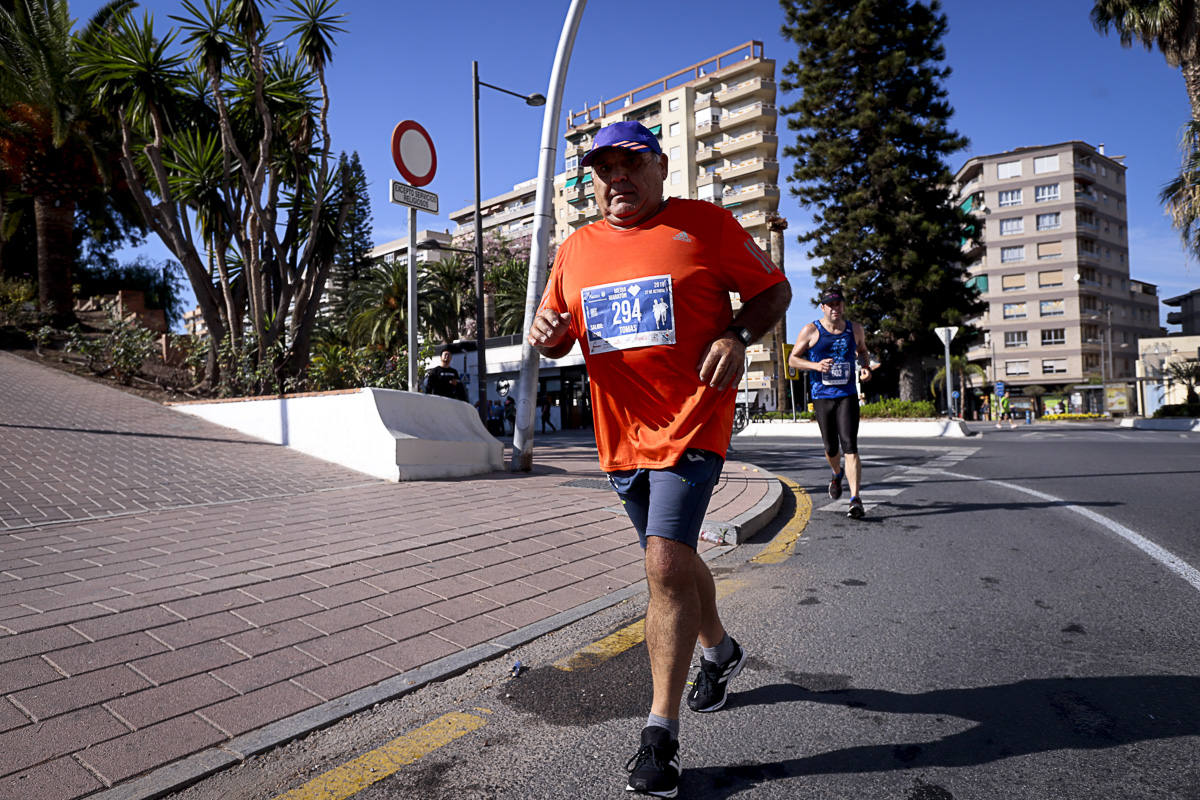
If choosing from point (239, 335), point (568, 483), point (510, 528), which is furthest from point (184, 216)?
point (510, 528)

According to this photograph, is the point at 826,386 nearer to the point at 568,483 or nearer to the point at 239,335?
the point at 568,483

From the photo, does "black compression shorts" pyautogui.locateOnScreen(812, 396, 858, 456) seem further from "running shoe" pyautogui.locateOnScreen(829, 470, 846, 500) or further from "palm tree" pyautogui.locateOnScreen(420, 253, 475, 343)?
"palm tree" pyautogui.locateOnScreen(420, 253, 475, 343)

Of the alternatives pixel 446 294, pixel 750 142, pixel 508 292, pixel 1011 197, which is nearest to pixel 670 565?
pixel 446 294

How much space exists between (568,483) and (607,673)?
5.11 meters

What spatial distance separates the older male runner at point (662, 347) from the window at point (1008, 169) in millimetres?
80770

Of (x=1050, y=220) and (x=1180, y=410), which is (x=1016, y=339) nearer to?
(x=1050, y=220)

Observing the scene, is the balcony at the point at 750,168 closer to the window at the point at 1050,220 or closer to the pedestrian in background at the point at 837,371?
the window at the point at 1050,220

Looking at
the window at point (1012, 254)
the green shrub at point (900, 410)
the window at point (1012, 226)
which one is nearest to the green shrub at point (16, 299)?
the green shrub at point (900, 410)

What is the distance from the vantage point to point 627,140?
2406 mm

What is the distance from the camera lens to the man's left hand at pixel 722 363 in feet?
7.24

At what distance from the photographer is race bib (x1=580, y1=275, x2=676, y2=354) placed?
2.34m

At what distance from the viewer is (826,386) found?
648 centimetres

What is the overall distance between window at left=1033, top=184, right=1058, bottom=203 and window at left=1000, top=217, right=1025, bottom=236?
2200 millimetres

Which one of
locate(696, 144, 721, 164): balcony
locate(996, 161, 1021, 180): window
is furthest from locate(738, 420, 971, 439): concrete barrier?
locate(996, 161, 1021, 180): window
